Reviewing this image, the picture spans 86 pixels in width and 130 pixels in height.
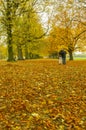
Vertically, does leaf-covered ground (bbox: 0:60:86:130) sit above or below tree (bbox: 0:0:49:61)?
below

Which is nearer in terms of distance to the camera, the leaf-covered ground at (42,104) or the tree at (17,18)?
the leaf-covered ground at (42,104)

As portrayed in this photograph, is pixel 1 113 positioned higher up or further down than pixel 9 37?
further down

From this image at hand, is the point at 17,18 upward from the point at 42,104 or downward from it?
upward

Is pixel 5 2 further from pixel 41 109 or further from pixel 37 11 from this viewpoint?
pixel 41 109

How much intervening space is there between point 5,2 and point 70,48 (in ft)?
57.2

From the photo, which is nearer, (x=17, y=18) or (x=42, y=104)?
(x=42, y=104)

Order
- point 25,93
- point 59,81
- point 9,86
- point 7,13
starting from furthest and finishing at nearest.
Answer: point 7,13 → point 59,81 → point 9,86 → point 25,93

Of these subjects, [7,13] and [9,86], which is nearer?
[9,86]

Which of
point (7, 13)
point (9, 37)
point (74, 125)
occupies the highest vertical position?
point (7, 13)

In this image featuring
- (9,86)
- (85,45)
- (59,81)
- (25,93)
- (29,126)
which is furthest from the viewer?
(85,45)

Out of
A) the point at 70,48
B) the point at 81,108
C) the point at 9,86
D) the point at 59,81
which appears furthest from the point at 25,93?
the point at 70,48

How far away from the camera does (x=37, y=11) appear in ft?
99.3

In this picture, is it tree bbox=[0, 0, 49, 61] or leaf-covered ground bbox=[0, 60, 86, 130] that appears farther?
tree bbox=[0, 0, 49, 61]

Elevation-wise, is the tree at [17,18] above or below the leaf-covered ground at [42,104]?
above
